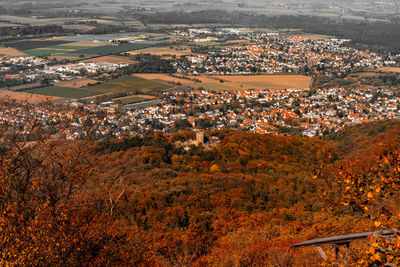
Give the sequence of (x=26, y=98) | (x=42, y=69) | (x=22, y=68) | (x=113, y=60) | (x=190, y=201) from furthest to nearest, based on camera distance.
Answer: (x=113, y=60)
(x=42, y=69)
(x=22, y=68)
(x=26, y=98)
(x=190, y=201)

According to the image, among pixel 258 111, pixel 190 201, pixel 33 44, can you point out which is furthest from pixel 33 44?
pixel 190 201

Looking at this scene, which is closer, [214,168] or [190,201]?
[190,201]

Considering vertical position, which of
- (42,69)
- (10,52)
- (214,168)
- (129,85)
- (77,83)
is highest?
(214,168)

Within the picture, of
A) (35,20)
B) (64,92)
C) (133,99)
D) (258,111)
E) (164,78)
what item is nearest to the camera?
(258,111)

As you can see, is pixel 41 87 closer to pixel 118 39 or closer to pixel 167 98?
pixel 167 98

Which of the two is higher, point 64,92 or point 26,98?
point 26,98

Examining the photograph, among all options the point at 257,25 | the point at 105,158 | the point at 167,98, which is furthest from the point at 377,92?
the point at 257,25

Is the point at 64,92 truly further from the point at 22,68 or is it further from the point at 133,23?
the point at 133,23
